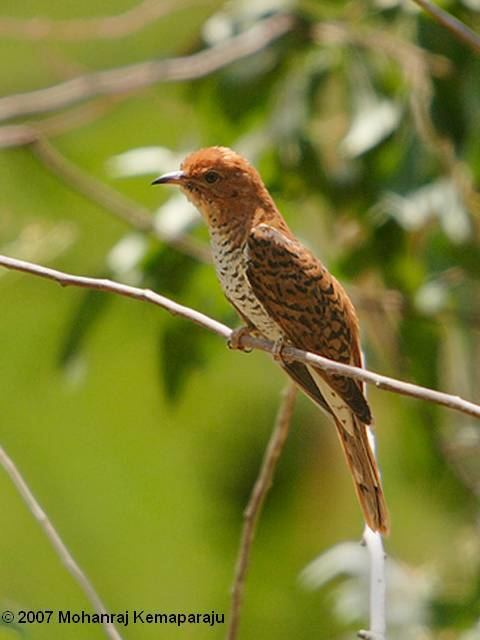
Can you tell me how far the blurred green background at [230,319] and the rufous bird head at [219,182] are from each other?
25.4 inches

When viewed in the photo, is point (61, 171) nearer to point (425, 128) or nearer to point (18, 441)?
point (425, 128)

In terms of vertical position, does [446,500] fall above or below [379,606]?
above

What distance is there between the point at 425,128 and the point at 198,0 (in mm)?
2147

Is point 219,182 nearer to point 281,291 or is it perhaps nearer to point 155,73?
point 281,291

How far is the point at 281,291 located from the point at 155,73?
188 centimetres

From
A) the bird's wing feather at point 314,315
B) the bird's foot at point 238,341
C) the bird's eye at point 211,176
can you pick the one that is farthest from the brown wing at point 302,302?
the bird's eye at point 211,176

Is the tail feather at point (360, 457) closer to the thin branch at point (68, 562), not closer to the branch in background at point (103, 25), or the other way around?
the thin branch at point (68, 562)

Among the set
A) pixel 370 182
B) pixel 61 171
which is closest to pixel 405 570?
pixel 370 182

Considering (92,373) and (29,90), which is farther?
(92,373)

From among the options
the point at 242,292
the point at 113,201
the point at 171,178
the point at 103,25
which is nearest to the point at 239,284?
the point at 242,292

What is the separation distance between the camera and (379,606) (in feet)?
8.27

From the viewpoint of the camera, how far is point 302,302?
3410 millimetres

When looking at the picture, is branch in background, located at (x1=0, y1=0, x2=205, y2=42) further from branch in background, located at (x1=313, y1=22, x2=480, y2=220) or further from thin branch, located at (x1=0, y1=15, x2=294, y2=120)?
branch in background, located at (x1=313, y1=22, x2=480, y2=220)

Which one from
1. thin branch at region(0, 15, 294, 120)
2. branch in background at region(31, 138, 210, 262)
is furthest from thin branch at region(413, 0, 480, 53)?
thin branch at region(0, 15, 294, 120)
